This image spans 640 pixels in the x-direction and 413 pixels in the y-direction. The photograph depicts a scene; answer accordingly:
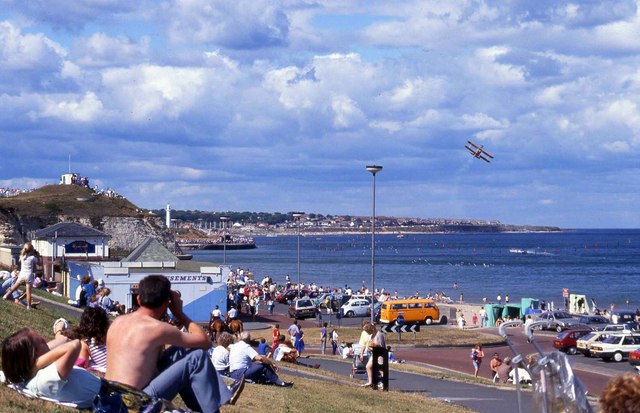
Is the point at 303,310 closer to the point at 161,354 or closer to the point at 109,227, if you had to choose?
the point at 109,227

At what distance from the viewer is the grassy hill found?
9931 cm

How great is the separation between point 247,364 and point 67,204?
3723 inches

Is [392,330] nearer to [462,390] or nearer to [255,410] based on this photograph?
[462,390]

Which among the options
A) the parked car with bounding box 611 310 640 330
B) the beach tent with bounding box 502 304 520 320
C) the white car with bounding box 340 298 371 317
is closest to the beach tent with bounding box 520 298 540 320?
the beach tent with bounding box 502 304 520 320

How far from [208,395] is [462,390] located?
15031mm

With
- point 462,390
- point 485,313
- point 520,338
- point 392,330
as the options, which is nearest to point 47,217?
point 485,313

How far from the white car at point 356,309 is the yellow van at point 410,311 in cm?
531

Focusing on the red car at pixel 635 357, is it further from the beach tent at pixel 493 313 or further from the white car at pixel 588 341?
the beach tent at pixel 493 313

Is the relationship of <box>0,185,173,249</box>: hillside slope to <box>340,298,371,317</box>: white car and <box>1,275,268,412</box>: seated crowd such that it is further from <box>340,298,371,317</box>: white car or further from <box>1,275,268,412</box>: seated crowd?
<box>1,275,268,412</box>: seated crowd

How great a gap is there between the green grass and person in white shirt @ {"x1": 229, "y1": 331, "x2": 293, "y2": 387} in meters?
0.31

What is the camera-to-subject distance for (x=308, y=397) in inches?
581

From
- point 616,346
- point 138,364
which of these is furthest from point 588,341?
point 138,364

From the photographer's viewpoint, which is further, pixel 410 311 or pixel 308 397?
pixel 410 311

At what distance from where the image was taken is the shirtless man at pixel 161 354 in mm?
7656
